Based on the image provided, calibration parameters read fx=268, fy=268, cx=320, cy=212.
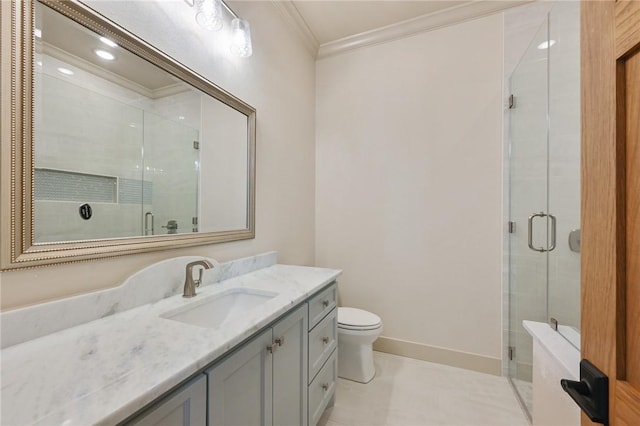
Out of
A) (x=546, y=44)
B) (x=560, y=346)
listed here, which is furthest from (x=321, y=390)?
(x=546, y=44)

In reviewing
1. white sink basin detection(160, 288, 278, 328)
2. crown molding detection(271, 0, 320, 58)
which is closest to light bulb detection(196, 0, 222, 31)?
crown molding detection(271, 0, 320, 58)

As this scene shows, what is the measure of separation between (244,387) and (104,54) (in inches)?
50.5

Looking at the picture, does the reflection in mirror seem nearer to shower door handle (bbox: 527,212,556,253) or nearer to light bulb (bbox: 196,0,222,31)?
light bulb (bbox: 196,0,222,31)

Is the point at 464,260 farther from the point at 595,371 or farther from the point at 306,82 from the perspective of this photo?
the point at 306,82

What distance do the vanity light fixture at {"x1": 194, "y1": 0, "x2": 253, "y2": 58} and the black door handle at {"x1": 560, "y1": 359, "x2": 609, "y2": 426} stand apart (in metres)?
1.81

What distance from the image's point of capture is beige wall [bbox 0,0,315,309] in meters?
0.89

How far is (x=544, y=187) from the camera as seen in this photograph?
1715mm

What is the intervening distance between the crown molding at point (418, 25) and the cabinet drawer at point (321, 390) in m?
2.57

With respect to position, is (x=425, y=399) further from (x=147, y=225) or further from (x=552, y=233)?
(x=147, y=225)

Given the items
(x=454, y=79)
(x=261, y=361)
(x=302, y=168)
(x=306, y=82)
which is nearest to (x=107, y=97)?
(x=261, y=361)

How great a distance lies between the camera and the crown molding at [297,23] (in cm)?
203

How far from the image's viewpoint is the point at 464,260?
7.06ft

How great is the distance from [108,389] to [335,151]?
2325 mm

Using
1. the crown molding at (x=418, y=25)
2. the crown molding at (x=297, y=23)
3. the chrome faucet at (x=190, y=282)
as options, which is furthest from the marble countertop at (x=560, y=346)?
the crown molding at (x=297, y=23)
